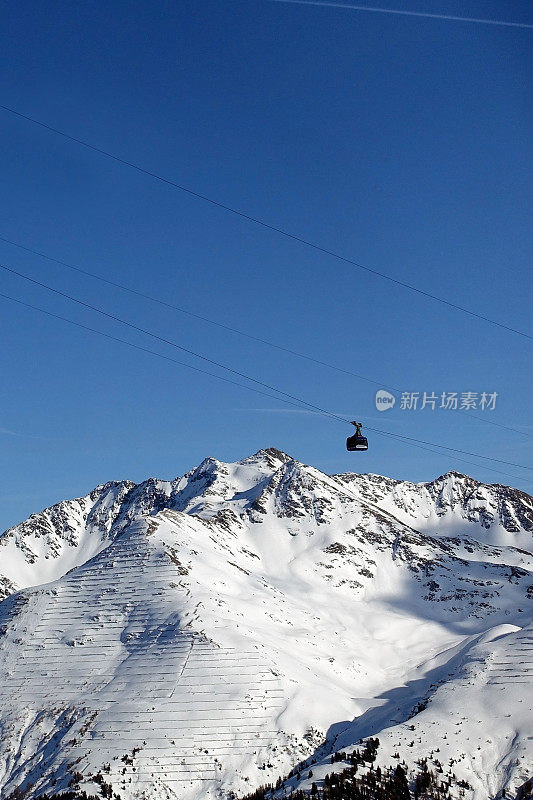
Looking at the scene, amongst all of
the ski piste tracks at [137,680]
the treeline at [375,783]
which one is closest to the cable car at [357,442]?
the treeline at [375,783]

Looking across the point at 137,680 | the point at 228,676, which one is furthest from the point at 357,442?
the point at 137,680

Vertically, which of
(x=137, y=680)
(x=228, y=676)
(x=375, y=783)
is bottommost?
(x=137, y=680)

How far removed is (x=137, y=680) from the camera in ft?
277

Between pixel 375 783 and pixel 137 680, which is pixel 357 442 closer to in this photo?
pixel 375 783

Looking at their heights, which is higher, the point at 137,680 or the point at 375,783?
the point at 375,783

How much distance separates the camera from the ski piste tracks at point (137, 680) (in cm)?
7050

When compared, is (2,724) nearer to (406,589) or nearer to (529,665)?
(529,665)

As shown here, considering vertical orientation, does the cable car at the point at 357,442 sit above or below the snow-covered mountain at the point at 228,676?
above

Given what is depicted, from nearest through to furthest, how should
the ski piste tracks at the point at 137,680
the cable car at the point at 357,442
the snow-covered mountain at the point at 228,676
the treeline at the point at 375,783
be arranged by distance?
the cable car at the point at 357,442 < the treeline at the point at 375,783 < the snow-covered mountain at the point at 228,676 < the ski piste tracks at the point at 137,680

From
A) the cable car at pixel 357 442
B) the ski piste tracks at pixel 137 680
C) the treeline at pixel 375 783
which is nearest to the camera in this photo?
the cable car at pixel 357 442

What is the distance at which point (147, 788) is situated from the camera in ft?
214

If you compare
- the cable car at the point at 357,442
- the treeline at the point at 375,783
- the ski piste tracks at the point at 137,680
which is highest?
the cable car at the point at 357,442

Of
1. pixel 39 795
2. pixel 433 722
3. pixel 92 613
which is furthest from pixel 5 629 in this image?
pixel 433 722

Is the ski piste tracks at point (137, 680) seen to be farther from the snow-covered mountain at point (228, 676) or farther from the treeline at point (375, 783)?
the treeline at point (375, 783)
